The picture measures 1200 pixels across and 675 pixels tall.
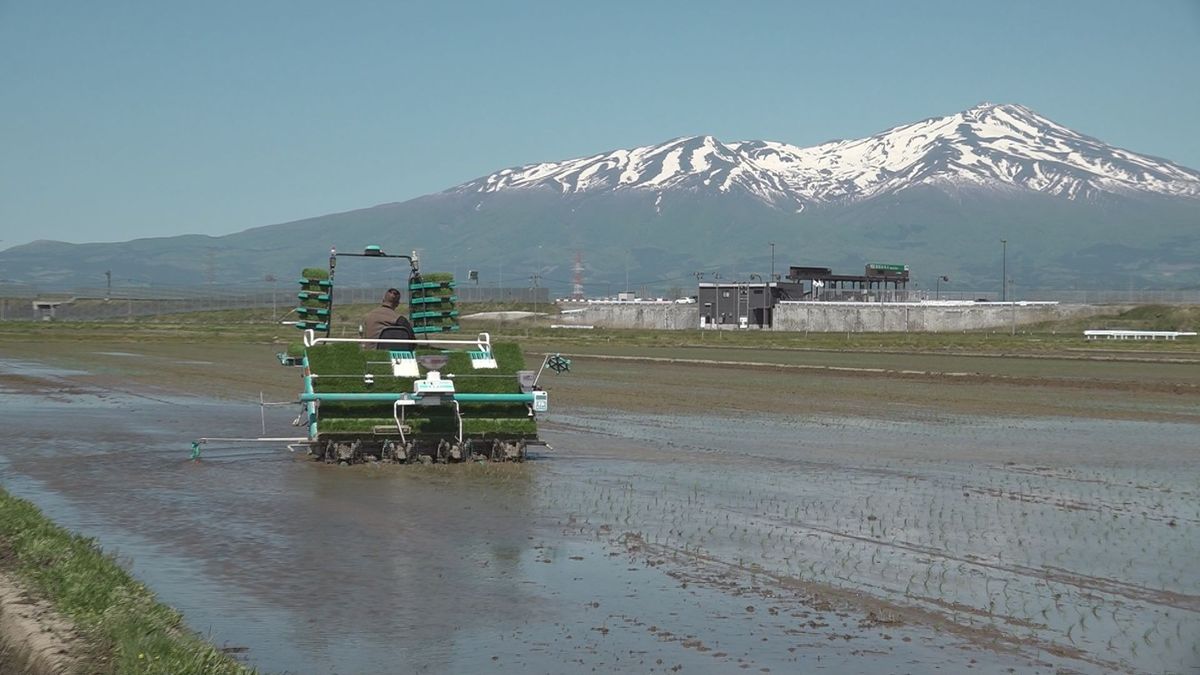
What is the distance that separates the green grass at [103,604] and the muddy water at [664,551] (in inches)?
18.3

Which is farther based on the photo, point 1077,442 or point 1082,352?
point 1082,352

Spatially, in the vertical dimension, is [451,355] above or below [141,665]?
above

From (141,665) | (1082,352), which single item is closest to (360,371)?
(141,665)

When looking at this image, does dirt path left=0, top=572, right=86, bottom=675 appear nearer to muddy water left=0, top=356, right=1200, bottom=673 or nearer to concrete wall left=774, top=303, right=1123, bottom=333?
muddy water left=0, top=356, right=1200, bottom=673

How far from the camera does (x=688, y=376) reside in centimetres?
4497

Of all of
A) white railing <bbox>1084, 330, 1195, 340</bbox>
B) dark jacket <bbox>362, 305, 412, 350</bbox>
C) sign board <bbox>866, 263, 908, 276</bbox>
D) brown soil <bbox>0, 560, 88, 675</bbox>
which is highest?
sign board <bbox>866, 263, 908, 276</bbox>

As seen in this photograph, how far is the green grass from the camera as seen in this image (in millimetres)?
8531

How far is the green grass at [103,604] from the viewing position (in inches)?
336

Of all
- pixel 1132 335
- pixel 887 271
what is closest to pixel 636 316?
pixel 887 271

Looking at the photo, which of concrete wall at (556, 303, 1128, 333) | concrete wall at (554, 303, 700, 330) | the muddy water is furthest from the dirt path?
concrete wall at (554, 303, 700, 330)

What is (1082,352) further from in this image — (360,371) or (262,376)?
(360,371)

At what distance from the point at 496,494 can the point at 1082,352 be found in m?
55.7

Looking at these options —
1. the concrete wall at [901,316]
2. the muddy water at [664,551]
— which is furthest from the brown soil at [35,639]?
the concrete wall at [901,316]

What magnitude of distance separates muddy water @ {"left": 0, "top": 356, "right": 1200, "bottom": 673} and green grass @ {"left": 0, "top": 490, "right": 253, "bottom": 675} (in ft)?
1.52
